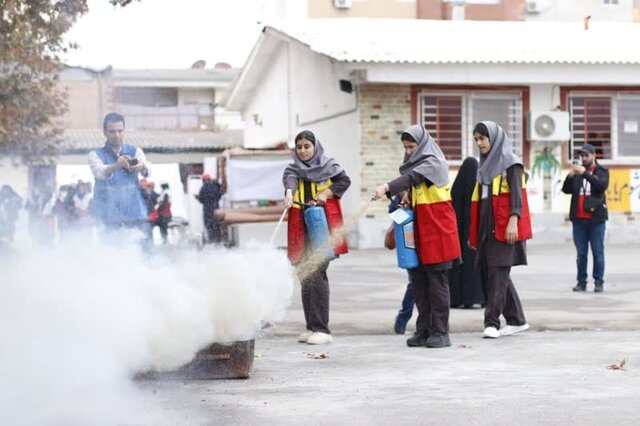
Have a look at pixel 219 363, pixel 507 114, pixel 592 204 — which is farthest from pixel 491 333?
pixel 507 114

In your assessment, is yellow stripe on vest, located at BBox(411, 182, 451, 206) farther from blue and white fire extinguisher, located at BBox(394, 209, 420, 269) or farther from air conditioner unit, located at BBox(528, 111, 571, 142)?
air conditioner unit, located at BBox(528, 111, 571, 142)

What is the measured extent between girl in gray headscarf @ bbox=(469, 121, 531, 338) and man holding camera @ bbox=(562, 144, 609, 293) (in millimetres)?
4789

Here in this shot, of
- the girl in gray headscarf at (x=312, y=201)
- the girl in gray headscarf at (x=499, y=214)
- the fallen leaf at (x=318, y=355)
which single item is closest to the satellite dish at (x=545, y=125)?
the girl in gray headscarf at (x=499, y=214)

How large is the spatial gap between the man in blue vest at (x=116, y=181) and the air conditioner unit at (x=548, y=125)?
17.2 metres

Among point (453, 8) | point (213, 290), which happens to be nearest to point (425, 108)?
point (453, 8)

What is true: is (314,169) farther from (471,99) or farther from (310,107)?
(310,107)

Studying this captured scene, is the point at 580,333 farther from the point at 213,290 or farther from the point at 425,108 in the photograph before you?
the point at 425,108

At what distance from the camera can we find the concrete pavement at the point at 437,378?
275 inches

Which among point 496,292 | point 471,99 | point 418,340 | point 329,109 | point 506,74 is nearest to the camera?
point 418,340

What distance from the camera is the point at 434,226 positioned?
33.4 ft

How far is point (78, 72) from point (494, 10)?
95.9ft

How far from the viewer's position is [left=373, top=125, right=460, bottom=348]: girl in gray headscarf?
398 inches

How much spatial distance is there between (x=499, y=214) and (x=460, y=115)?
1598 cm

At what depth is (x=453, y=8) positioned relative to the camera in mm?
33812
